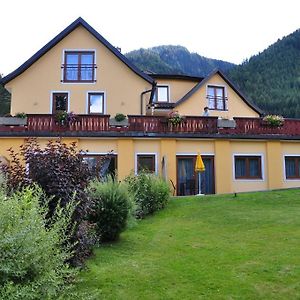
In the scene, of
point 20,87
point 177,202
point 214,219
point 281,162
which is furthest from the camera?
point 20,87

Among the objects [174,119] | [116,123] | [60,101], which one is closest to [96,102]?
[60,101]

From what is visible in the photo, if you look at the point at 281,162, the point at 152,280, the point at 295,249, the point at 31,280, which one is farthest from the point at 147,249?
the point at 281,162

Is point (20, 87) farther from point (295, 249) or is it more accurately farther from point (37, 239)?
point (37, 239)

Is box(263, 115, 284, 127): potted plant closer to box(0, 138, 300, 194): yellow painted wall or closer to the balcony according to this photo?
the balcony

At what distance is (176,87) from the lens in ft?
110

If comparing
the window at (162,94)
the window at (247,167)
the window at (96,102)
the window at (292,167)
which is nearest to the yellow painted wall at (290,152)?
the window at (292,167)

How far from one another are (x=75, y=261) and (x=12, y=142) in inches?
581

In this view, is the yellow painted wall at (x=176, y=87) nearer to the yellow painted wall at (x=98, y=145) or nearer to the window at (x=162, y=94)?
the window at (x=162, y=94)

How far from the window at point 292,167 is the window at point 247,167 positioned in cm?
154

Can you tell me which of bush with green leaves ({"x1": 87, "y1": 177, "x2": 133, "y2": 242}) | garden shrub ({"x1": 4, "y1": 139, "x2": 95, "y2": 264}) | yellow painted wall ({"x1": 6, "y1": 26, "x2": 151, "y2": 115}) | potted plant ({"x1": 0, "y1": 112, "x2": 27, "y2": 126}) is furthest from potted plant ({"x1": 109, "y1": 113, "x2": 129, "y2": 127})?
garden shrub ({"x1": 4, "y1": 139, "x2": 95, "y2": 264})

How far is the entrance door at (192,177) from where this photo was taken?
2156 cm

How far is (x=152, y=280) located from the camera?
A: 7.03 m

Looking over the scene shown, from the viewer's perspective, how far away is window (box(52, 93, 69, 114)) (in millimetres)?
25906

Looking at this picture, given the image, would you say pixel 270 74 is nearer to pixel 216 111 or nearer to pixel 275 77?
pixel 275 77
